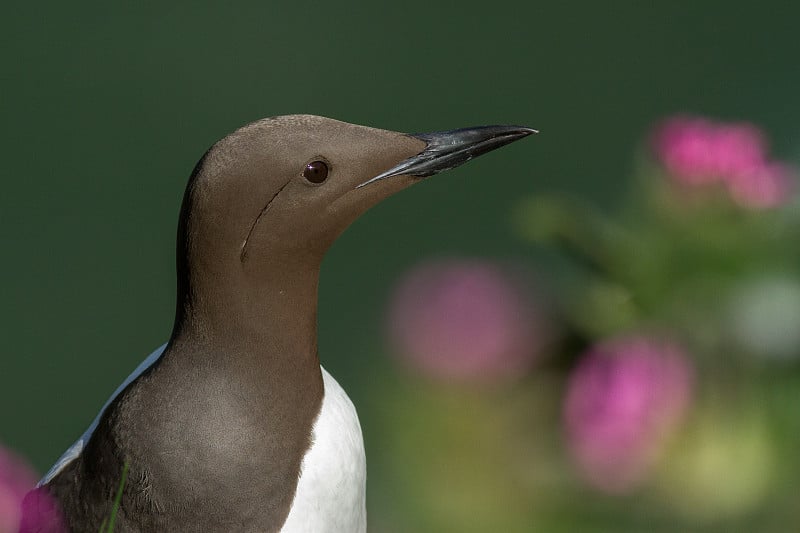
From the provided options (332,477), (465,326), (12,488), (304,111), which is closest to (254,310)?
(332,477)

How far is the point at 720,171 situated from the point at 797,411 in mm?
543

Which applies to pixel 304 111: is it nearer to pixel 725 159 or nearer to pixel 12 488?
pixel 725 159

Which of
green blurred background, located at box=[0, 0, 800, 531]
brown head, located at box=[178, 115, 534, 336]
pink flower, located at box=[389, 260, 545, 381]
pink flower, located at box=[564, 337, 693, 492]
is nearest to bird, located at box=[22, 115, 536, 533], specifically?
brown head, located at box=[178, 115, 534, 336]

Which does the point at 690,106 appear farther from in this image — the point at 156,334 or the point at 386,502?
the point at 386,502

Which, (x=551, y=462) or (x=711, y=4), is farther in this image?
(x=711, y=4)

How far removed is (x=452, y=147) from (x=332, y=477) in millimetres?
536

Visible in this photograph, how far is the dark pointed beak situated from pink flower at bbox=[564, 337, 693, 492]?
2.42ft

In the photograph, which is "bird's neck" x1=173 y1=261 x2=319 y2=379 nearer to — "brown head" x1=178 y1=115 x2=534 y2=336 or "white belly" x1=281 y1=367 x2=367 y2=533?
"brown head" x1=178 y1=115 x2=534 y2=336

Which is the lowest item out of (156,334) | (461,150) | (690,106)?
(156,334)

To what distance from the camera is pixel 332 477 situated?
2.08 metres

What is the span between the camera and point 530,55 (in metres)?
5.10

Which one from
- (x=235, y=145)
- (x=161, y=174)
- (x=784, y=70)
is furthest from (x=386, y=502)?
(x=784, y=70)

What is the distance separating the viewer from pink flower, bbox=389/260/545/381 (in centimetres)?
308

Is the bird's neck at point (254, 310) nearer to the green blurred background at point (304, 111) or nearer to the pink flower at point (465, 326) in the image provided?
the pink flower at point (465, 326)
